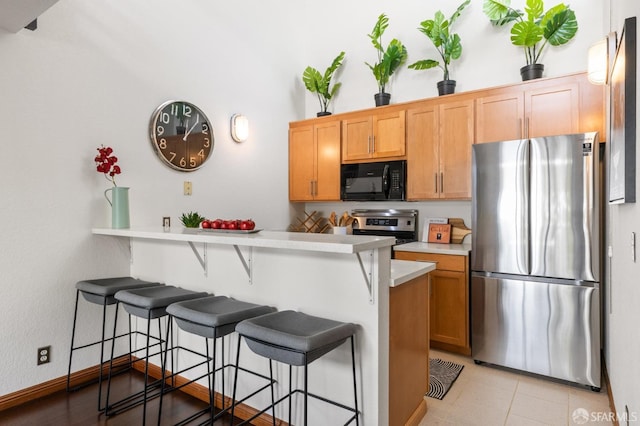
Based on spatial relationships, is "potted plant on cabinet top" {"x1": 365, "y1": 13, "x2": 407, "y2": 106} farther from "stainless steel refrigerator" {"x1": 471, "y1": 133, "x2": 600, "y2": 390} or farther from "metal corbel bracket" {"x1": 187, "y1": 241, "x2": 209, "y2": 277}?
"metal corbel bracket" {"x1": 187, "y1": 241, "x2": 209, "y2": 277}

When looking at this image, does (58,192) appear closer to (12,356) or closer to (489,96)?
(12,356)

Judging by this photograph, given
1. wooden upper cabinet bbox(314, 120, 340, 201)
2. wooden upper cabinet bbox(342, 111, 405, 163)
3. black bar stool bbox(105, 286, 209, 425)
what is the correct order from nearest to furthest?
black bar stool bbox(105, 286, 209, 425) < wooden upper cabinet bbox(342, 111, 405, 163) < wooden upper cabinet bbox(314, 120, 340, 201)

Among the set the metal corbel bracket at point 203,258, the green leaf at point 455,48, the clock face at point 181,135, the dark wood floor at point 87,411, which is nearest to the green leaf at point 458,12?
the green leaf at point 455,48

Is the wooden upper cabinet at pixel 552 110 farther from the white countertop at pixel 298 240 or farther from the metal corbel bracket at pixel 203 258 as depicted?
the metal corbel bracket at pixel 203 258

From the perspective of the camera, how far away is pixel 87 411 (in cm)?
226

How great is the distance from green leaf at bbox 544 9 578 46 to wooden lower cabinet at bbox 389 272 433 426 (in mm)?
2448

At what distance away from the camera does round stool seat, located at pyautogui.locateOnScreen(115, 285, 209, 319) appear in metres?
2.03

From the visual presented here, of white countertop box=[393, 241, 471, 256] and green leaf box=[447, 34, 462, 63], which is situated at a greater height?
green leaf box=[447, 34, 462, 63]

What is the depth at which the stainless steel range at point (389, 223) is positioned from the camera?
3.92 metres

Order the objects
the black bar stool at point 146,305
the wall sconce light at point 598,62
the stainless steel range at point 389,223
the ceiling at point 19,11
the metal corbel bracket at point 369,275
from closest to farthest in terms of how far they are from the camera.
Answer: the metal corbel bracket at point 369,275 < the ceiling at point 19,11 < the black bar stool at point 146,305 < the wall sconce light at point 598,62 < the stainless steel range at point 389,223

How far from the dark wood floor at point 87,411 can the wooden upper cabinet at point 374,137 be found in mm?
2744

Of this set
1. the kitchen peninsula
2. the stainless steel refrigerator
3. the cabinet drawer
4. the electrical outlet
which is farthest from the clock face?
the stainless steel refrigerator

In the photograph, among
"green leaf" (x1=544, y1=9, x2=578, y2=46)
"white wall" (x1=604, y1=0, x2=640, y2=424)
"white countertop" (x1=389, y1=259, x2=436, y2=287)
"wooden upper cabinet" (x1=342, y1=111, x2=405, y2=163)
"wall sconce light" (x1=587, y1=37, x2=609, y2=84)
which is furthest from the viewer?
"wooden upper cabinet" (x1=342, y1=111, x2=405, y2=163)

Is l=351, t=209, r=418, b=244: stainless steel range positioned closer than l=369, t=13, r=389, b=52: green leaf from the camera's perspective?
No
